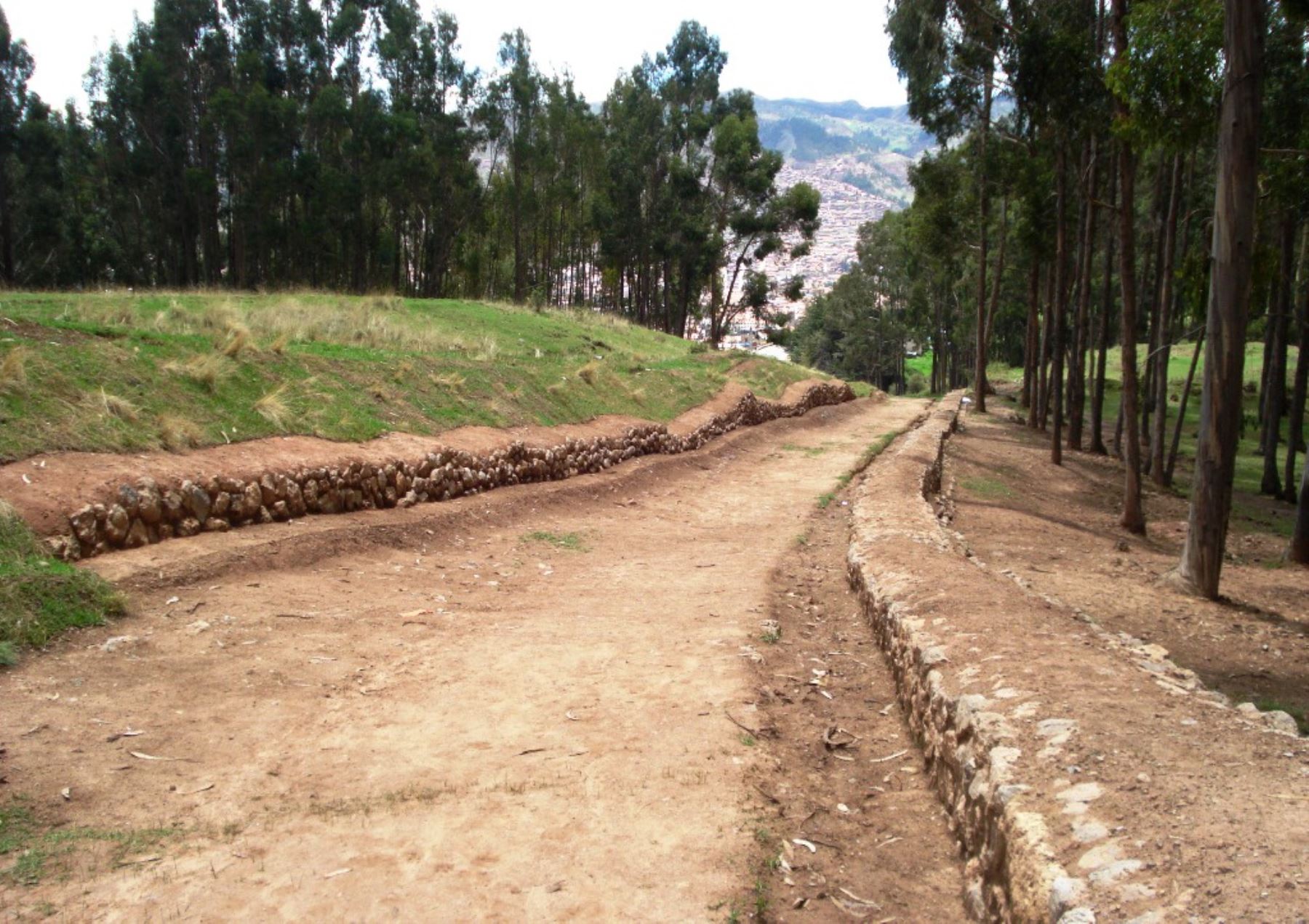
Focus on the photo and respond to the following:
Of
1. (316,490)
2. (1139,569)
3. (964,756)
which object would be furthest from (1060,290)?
(964,756)

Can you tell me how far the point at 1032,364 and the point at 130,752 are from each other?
35.4 m

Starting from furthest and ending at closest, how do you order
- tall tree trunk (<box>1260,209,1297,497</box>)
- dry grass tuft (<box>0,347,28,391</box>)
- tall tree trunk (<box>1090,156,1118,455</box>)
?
tall tree trunk (<box>1090,156,1118,455</box>) < tall tree trunk (<box>1260,209,1297,497</box>) < dry grass tuft (<box>0,347,28,391</box>)

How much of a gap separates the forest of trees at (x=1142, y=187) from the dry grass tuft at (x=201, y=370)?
10.7 m

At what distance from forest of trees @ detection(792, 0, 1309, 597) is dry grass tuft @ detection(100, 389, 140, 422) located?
1080 centimetres

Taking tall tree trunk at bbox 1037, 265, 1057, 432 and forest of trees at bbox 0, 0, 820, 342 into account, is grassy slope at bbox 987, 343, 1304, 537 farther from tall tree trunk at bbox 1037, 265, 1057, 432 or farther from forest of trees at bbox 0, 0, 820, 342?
forest of trees at bbox 0, 0, 820, 342

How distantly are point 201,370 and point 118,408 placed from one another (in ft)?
4.92

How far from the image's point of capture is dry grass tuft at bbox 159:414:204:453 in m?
8.59

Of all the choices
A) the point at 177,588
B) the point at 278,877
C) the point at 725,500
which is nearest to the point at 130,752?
the point at 278,877

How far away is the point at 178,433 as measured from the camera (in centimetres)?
870

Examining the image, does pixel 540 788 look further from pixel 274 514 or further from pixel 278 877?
pixel 274 514

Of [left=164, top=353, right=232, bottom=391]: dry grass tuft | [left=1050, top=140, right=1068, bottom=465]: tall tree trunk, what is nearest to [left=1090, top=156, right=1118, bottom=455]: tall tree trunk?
[left=1050, top=140, right=1068, bottom=465]: tall tree trunk

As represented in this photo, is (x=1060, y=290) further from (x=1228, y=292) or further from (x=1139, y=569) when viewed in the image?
(x=1228, y=292)

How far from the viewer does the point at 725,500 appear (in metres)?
14.3

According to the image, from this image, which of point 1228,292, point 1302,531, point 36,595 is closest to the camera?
point 36,595
